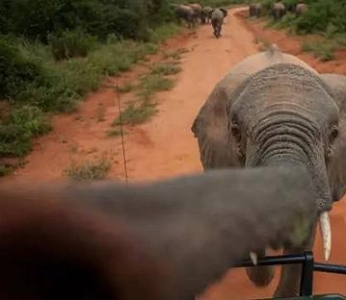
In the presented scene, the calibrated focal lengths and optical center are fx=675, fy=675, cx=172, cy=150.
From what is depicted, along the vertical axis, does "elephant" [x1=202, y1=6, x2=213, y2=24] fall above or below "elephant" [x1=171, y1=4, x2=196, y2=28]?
below

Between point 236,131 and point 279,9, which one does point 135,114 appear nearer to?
point 236,131

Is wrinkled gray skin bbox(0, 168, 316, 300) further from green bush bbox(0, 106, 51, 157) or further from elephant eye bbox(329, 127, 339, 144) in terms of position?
green bush bbox(0, 106, 51, 157)

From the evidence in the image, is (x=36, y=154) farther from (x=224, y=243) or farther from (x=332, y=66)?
(x=224, y=243)

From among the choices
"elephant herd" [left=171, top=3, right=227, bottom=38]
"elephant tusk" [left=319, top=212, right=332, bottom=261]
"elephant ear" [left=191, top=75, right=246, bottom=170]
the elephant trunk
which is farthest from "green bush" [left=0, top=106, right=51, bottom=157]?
"elephant herd" [left=171, top=3, right=227, bottom=38]

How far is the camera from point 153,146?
7.32m

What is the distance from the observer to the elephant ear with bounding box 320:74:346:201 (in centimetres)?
341

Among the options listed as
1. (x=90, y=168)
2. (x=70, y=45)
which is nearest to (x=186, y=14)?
(x=70, y=45)

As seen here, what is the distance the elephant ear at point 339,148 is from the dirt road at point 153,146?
77 centimetres

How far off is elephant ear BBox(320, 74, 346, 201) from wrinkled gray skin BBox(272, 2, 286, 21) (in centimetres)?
2016

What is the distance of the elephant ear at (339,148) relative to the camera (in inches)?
134

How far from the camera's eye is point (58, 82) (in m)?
10.1

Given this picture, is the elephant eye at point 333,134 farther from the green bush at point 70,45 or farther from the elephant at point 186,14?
the elephant at point 186,14

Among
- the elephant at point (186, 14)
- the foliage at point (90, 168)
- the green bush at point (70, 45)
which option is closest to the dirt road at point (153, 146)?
the foliage at point (90, 168)

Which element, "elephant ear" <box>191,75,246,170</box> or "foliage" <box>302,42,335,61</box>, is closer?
"elephant ear" <box>191,75,246,170</box>
